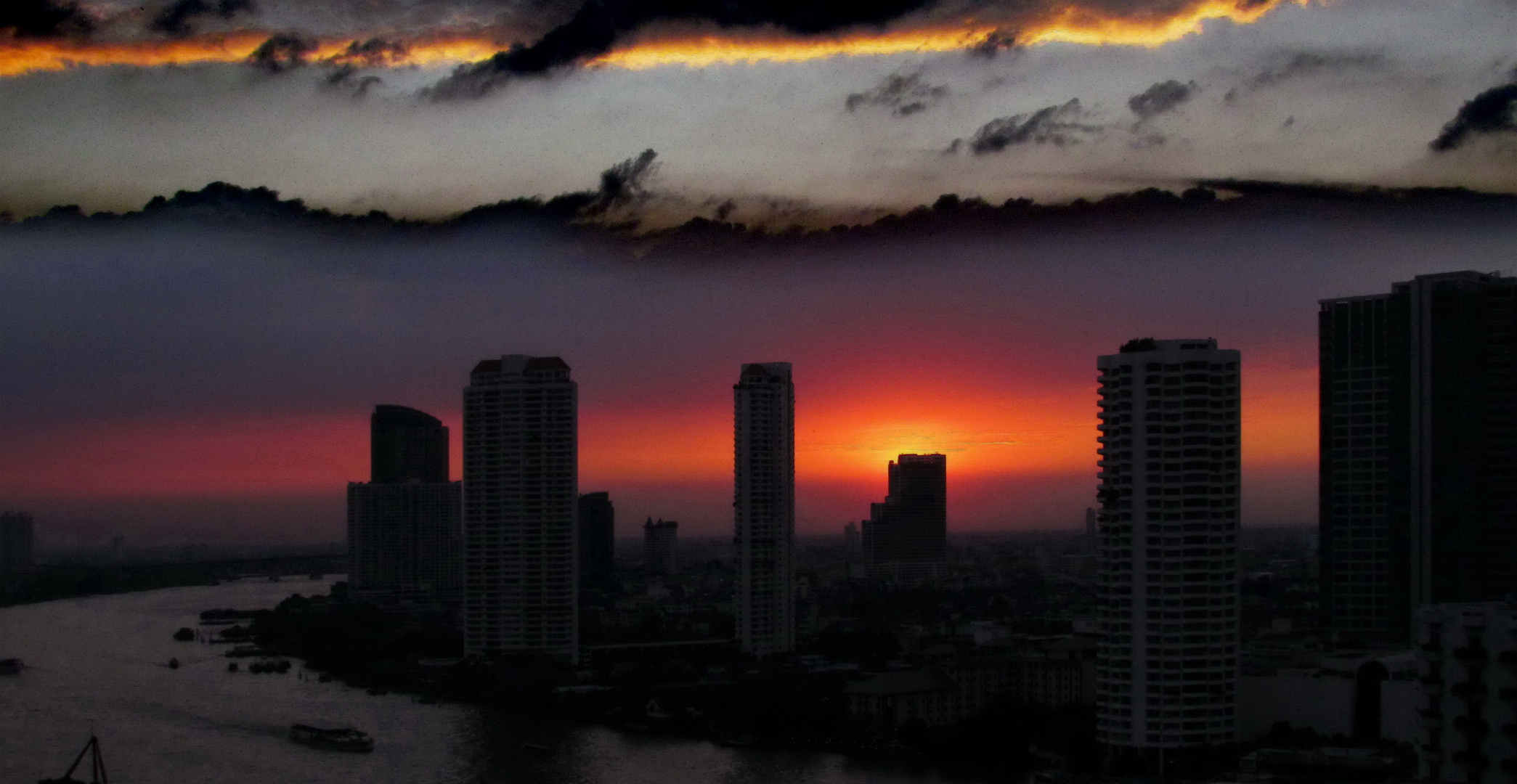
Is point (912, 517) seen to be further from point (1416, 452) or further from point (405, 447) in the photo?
point (1416, 452)

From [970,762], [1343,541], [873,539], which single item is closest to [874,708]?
[970,762]

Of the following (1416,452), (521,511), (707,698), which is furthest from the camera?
(521,511)

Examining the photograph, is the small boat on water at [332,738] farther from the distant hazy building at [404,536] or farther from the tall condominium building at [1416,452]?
the distant hazy building at [404,536]

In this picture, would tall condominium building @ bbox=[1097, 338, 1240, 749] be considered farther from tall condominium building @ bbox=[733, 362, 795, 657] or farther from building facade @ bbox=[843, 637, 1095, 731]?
tall condominium building @ bbox=[733, 362, 795, 657]

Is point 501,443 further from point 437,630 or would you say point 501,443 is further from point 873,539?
point 873,539

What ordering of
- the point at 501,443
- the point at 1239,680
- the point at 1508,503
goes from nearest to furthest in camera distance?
the point at 1239,680
the point at 1508,503
the point at 501,443

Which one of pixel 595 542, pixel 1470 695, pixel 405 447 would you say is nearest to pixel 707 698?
pixel 1470 695

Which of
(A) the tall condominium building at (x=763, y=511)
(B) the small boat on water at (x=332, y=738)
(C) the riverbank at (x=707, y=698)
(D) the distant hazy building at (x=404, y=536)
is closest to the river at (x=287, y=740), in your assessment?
(B) the small boat on water at (x=332, y=738)
